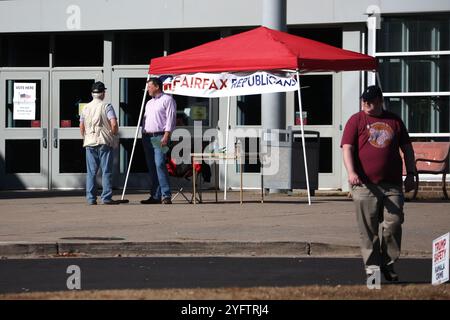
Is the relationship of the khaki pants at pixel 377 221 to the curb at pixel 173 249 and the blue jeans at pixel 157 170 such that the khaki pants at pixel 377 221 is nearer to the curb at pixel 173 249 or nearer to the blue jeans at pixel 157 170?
the curb at pixel 173 249

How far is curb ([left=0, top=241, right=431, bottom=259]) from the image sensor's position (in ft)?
43.4

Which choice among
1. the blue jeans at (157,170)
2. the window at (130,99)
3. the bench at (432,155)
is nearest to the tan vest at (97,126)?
the blue jeans at (157,170)

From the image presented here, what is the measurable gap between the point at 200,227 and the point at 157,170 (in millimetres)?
3453

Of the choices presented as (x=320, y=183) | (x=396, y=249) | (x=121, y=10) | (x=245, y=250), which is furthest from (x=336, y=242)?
(x=121, y=10)

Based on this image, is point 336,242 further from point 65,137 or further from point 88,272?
point 65,137

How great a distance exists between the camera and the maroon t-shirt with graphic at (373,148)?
35.3 ft

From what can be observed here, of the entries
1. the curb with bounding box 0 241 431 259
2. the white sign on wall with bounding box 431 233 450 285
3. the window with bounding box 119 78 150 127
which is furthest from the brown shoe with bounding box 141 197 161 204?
the white sign on wall with bounding box 431 233 450 285

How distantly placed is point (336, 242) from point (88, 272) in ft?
10.7

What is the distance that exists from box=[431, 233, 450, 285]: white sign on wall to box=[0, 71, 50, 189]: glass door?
1462cm

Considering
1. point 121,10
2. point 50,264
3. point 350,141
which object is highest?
point 121,10
